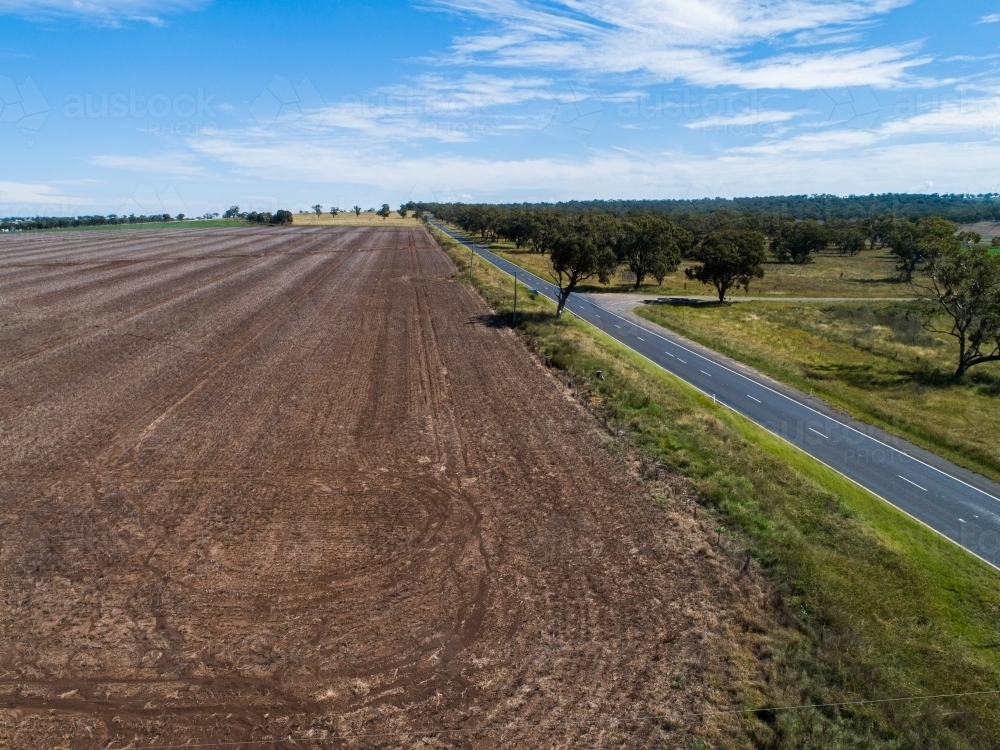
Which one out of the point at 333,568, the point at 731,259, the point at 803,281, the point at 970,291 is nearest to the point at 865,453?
→ the point at 970,291

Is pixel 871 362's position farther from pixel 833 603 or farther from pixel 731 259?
pixel 833 603

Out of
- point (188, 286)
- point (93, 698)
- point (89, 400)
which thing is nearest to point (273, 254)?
point (188, 286)

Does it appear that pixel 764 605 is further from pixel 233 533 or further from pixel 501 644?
pixel 233 533

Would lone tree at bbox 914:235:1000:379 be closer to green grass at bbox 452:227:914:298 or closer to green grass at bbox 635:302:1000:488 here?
green grass at bbox 635:302:1000:488

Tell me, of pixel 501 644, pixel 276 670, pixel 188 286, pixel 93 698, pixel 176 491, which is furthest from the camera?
pixel 188 286

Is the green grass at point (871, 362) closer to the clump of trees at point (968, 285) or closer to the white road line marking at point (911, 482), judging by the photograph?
the clump of trees at point (968, 285)

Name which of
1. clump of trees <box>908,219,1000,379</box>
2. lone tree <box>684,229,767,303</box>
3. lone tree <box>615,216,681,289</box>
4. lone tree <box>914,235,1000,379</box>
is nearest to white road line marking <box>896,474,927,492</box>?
lone tree <box>914,235,1000,379</box>

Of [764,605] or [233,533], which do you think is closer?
[764,605]
